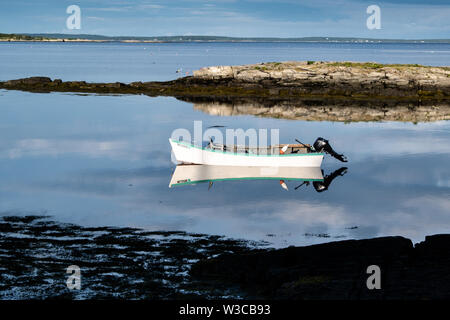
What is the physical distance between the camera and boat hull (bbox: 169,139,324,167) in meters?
31.8

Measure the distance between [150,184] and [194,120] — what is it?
22796 millimetres

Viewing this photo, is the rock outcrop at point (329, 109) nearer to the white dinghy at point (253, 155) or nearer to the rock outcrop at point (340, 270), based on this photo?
the white dinghy at point (253, 155)

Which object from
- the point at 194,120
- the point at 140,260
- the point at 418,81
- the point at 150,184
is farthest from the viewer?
the point at 418,81

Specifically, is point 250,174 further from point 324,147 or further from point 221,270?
point 221,270

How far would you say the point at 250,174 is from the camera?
103 feet

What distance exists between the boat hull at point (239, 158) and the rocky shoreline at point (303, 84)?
36.5 metres

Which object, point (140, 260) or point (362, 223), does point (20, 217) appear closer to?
point (140, 260)

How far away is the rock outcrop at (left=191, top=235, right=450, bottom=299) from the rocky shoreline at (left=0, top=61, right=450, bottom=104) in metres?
53.5

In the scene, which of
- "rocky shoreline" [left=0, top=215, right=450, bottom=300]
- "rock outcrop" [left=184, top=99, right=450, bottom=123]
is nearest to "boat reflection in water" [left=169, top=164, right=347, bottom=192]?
"rocky shoreline" [left=0, top=215, right=450, bottom=300]

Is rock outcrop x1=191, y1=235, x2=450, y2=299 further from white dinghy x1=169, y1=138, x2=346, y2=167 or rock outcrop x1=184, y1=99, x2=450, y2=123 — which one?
Result: rock outcrop x1=184, y1=99, x2=450, y2=123

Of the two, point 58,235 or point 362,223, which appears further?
point 362,223

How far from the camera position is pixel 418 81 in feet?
231
